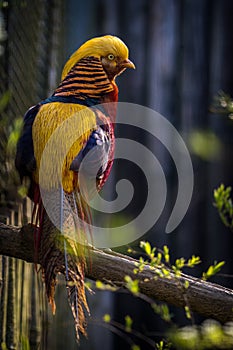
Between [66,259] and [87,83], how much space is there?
0.71m

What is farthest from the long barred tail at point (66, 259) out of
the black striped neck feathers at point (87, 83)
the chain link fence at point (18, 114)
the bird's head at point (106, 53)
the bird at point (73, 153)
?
the bird's head at point (106, 53)

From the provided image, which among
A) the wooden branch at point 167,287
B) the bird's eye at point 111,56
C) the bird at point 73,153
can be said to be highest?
the bird's eye at point 111,56

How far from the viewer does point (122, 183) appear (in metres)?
3.59

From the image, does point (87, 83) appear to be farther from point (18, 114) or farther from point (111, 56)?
point (18, 114)

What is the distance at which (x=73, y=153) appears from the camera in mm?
2055

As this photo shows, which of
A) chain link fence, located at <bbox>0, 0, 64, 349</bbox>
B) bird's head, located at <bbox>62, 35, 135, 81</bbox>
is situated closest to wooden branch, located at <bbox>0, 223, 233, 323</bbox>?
chain link fence, located at <bbox>0, 0, 64, 349</bbox>

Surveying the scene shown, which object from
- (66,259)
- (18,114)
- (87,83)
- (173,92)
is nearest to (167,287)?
(66,259)

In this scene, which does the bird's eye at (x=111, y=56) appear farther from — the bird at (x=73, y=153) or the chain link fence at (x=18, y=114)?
the chain link fence at (x=18, y=114)

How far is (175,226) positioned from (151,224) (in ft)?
0.42

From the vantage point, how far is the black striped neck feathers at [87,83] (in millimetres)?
2250

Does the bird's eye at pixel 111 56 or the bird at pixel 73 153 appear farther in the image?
the bird's eye at pixel 111 56

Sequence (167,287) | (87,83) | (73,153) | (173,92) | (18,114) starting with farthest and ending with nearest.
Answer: (173,92)
(18,114)
(87,83)
(73,153)
(167,287)

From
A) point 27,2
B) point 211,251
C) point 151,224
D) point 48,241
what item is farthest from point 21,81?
point 211,251

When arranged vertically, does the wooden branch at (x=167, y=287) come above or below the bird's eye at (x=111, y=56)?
below
